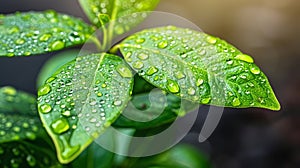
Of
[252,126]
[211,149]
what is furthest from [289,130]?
[211,149]

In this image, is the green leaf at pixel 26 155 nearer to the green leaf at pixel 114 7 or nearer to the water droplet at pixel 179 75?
the green leaf at pixel 114 7

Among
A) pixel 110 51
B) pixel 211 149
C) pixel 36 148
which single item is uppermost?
pixel 110 51

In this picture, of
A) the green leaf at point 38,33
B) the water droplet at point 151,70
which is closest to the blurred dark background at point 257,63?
the green leaf at point 38,33

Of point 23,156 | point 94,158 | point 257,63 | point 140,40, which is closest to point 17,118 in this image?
point 23,156

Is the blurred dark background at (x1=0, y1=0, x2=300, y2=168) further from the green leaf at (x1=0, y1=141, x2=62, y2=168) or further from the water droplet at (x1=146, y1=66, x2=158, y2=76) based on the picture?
the water droplet at (x1=146, y1=66, x2=158, y2=76)

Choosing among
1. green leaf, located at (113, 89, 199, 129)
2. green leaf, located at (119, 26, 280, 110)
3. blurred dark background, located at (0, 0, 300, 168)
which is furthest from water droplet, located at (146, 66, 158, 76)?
blurred dark background, located at (0, 0, 300, 168)

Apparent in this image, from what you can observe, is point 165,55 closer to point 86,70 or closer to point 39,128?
point 86,70
